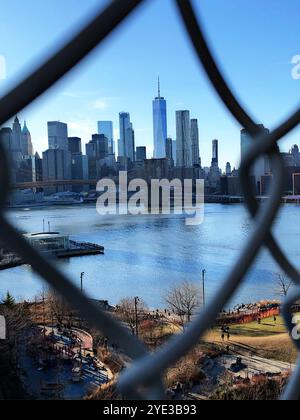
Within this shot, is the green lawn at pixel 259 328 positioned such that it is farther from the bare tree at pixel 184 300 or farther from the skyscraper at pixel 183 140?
the skyscraper at pixel 183 140

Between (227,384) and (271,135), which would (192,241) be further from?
(271,135)

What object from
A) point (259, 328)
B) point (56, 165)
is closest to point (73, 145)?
point (56, 165)

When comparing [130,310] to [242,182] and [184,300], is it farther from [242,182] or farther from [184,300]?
[242,182]

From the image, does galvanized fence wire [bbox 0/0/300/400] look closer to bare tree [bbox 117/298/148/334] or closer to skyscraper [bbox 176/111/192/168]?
bare tree [bbox 117/298/148/334]

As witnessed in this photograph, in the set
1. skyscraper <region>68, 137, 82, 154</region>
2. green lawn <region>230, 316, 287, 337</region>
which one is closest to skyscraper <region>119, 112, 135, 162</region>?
skyscraper <region>68, 137, 82, 154</region>

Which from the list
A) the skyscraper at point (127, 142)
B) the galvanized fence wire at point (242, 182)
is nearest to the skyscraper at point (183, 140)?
the skyscraper at point (127, 142)
